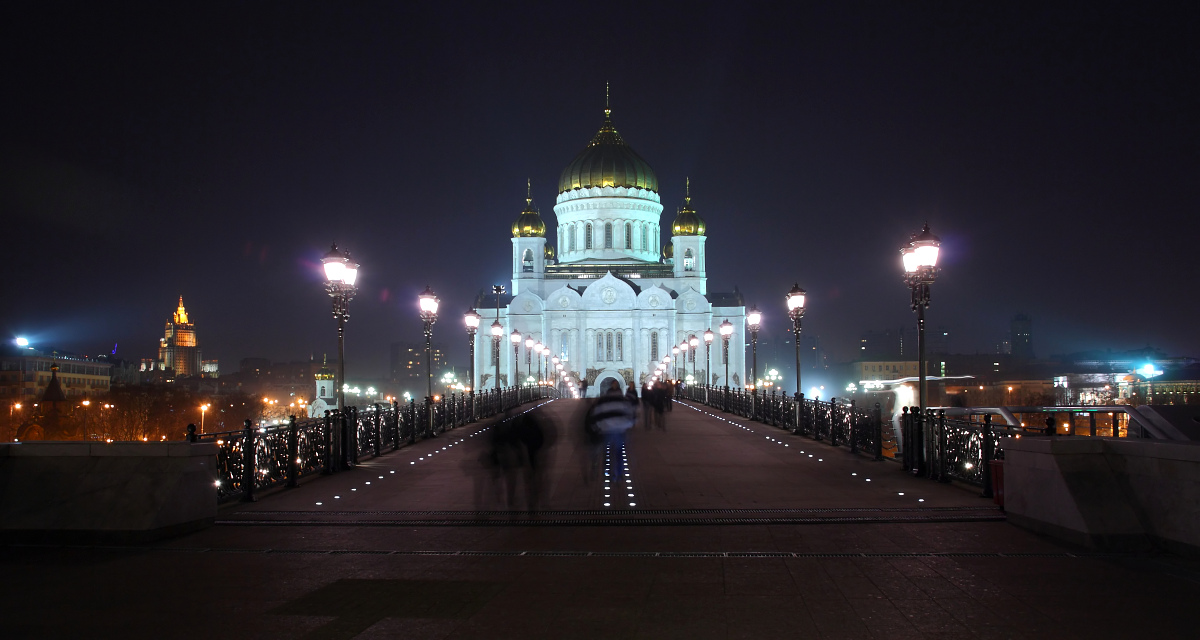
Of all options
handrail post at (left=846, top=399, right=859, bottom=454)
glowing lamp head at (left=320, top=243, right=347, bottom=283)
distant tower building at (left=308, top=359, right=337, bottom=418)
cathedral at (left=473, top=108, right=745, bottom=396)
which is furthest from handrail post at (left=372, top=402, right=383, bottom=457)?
distant tower building at (left=308, top=359, right=337, bottom=418)

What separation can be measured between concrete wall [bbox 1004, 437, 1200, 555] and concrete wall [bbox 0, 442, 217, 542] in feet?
28.2

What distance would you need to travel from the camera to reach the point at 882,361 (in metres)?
176

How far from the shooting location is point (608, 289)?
86375 millimetres

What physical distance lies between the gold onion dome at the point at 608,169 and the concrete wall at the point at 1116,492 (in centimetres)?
8308

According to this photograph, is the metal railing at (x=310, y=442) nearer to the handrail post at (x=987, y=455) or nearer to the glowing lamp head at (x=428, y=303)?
the glowing lamp head at (x=428, y=303)

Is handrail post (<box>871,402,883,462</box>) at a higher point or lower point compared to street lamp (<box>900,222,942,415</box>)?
lower

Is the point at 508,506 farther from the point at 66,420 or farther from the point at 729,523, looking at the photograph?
the point at 66,420

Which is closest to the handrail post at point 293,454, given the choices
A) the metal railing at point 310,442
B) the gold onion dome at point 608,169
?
the metal railing at point 310,442

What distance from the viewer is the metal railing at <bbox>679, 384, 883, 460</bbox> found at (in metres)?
19.2

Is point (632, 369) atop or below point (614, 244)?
below

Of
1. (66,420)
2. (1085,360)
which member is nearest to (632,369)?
(66,420)

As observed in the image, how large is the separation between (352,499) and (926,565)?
7.61 metres

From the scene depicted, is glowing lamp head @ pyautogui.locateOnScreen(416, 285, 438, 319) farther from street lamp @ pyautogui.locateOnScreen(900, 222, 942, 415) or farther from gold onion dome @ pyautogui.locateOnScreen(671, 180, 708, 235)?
gold onion dome @ pyautogui.locateOnScreen(671, 180, 708, 235)

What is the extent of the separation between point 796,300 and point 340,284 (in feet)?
45.5
